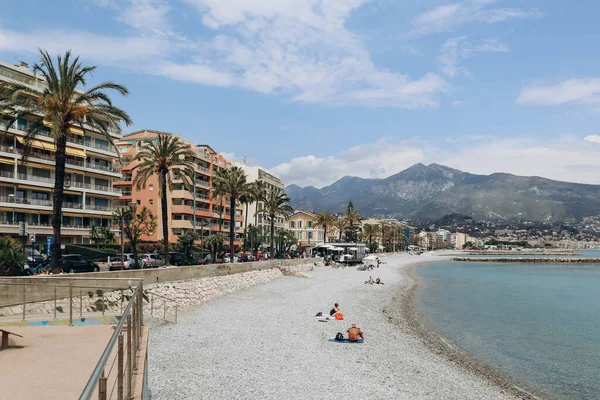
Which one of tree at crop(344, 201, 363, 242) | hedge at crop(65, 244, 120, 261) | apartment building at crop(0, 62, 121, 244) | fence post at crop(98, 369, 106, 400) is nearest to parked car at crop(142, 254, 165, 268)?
hedge at crop(65, 244, 120, 261)

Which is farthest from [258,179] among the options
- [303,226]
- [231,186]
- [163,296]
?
[163,296]

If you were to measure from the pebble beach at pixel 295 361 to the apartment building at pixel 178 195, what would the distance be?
1720 inches

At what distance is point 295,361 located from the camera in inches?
738

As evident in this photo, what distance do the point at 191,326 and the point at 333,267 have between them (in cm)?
5686

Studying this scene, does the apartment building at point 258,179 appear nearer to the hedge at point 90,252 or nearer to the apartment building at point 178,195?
the apartment building at point 178,195

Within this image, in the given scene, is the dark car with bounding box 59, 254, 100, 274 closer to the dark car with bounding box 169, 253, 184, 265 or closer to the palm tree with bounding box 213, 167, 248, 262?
the dark car with bounding box 169, 253, 184, 265

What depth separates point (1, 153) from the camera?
157ft

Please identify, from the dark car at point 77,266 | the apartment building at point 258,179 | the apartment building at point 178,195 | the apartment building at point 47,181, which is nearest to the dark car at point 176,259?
the apartment building at point 47,181

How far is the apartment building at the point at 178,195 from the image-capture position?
2904 inches

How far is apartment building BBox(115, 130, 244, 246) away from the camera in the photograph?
242ft

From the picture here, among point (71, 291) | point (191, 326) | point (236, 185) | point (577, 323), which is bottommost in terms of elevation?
point (577, 323)

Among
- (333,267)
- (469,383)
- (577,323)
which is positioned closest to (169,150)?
(469,383)

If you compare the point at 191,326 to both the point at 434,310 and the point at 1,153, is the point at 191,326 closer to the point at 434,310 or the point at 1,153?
the point at 434,310

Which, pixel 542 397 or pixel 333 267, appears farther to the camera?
pixel 333 267
